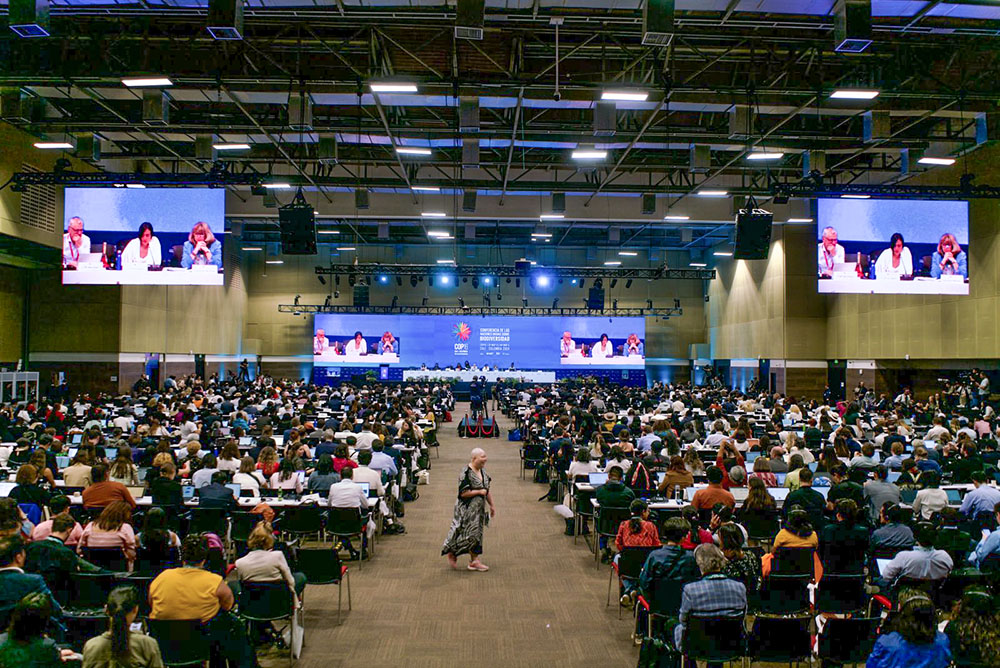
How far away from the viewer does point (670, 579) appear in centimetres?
530

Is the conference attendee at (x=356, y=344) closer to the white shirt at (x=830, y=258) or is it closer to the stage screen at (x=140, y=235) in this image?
the stage screen at (x=140, y=235)

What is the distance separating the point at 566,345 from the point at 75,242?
83.0 ft

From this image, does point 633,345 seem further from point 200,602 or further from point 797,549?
point 200,602

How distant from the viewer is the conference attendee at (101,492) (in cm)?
743

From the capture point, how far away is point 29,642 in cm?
342

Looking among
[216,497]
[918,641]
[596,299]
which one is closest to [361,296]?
[596,299]

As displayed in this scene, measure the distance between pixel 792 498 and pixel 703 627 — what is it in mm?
3548

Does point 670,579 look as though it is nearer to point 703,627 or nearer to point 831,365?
point 703,627

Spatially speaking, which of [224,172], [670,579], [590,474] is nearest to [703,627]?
[670,579]

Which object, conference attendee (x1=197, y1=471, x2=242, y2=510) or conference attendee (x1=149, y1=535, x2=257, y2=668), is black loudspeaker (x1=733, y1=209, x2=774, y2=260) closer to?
conference attendee (x1=197, y1=471, x2=242, y2=510)

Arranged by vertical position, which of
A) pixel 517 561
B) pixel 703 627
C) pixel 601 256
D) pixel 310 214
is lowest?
pixel 517 561

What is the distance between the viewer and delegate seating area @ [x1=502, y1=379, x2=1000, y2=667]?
14.4ft

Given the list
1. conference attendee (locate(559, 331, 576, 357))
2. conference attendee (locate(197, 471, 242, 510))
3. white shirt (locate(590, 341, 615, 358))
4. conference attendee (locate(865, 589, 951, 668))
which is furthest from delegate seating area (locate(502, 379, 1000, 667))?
conference attendee (locate(559, 331, 576, 357))

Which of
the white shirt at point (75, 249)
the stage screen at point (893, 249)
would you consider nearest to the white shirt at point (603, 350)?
the stage screen at point (893, 249)
